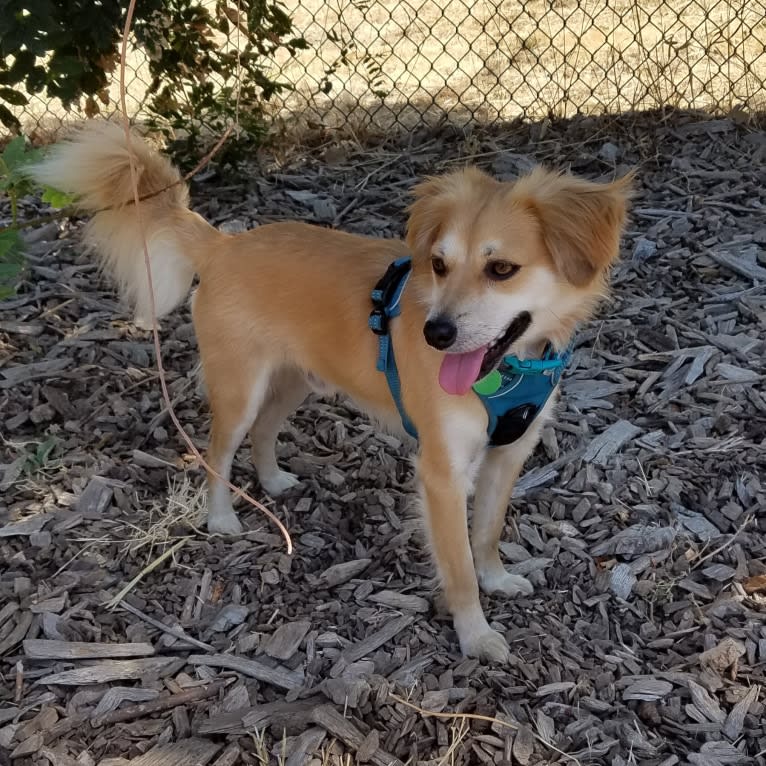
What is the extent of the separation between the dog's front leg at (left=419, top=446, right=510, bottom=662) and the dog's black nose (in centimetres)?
37

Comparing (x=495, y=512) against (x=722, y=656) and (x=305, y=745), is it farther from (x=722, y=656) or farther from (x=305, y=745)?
(x=305, y=745)

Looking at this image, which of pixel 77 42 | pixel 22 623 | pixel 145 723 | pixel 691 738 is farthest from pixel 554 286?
pixel 77 42

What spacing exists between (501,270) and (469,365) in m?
0.28

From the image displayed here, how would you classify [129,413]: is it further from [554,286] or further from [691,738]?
[691,738]

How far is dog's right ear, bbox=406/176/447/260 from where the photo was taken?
9.52ft

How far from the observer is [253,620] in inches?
121

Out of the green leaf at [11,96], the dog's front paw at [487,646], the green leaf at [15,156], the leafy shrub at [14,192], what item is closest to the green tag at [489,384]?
the dog's front paw at [487,646]

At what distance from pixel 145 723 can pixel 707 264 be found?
3.26m

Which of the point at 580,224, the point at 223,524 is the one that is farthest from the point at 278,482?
the point at 580,224

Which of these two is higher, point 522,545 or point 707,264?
point 707,264

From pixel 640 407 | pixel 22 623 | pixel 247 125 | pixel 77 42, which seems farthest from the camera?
pixel 247 125

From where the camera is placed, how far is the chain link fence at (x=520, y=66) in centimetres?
609

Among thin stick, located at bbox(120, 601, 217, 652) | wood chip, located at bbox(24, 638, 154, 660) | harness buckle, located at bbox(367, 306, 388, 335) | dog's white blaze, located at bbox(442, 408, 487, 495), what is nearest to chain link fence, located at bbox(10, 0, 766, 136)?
harness buckle, located at bbox(367, 306, 388, 335)

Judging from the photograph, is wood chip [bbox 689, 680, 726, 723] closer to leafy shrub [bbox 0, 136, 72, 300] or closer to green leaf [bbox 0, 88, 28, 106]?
leafy shrub [bbox 0, 136, 72, 300]
